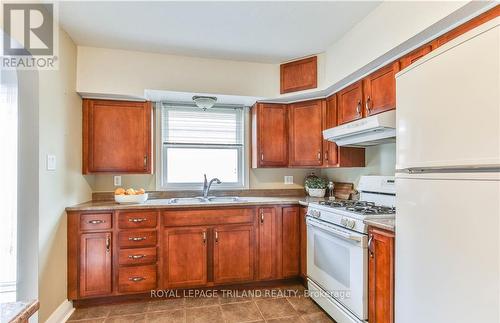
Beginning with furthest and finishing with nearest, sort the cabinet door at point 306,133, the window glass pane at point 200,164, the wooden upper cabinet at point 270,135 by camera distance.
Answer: the window glass pane at point 200,164, the wooden upper cabinet at point 270,135, the cabinet door at point 306,133

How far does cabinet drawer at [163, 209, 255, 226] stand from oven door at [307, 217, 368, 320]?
2.11ft

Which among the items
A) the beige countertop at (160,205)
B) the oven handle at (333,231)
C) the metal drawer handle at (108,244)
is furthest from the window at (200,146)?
the oven handle at (333,231)

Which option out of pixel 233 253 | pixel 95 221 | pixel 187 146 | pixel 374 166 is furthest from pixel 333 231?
pixel 95 221

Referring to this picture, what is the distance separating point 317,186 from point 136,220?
2000mm

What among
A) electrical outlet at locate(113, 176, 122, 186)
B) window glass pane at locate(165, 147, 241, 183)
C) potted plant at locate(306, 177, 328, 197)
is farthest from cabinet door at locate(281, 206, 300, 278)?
electrical outlet at locate(113, 176, 122, 186)

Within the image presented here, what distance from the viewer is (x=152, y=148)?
3.01 metres

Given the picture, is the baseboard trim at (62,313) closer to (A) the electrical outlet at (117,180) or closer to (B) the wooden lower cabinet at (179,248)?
(B) the wooden lower cabinet at (179,248)

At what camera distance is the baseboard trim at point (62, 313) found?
6.93 feet

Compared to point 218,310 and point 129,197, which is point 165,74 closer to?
point 129,197

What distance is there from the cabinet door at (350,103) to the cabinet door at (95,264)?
2.47 m

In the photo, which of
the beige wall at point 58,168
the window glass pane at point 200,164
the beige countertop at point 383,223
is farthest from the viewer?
the window glass pane at point 200,164

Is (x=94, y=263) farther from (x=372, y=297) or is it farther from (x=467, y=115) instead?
(x=467, y=115)

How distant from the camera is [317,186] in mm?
3246

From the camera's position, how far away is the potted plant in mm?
3230
